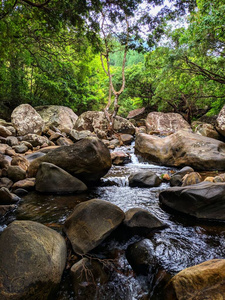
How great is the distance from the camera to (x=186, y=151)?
645 centimetres

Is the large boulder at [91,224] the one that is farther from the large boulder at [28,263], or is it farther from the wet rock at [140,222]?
the large boulder at [28,263]

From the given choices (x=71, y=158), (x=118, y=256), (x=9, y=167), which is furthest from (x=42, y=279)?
(x=9, y=167)

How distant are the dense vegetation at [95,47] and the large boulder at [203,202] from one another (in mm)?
4500

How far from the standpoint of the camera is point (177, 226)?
2982 mm

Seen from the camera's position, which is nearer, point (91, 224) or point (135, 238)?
point (91, 224)

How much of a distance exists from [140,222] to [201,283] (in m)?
1.25

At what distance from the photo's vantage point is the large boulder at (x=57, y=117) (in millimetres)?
12232

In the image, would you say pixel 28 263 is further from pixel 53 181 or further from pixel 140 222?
pixel 53 181

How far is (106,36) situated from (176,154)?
9.23 meters

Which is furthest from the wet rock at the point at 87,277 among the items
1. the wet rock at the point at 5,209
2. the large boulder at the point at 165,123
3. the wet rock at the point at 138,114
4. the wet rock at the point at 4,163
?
the wet rock at the point at 138,114

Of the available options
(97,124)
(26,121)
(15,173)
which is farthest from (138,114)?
(15,173)

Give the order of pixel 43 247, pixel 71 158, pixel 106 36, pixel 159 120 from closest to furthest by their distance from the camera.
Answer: pixel 43 247
pixel 71 158
pixel 106 36
pixel 159 120

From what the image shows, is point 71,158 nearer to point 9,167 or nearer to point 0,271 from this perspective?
point 9,167

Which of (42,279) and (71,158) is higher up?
(71,158)
